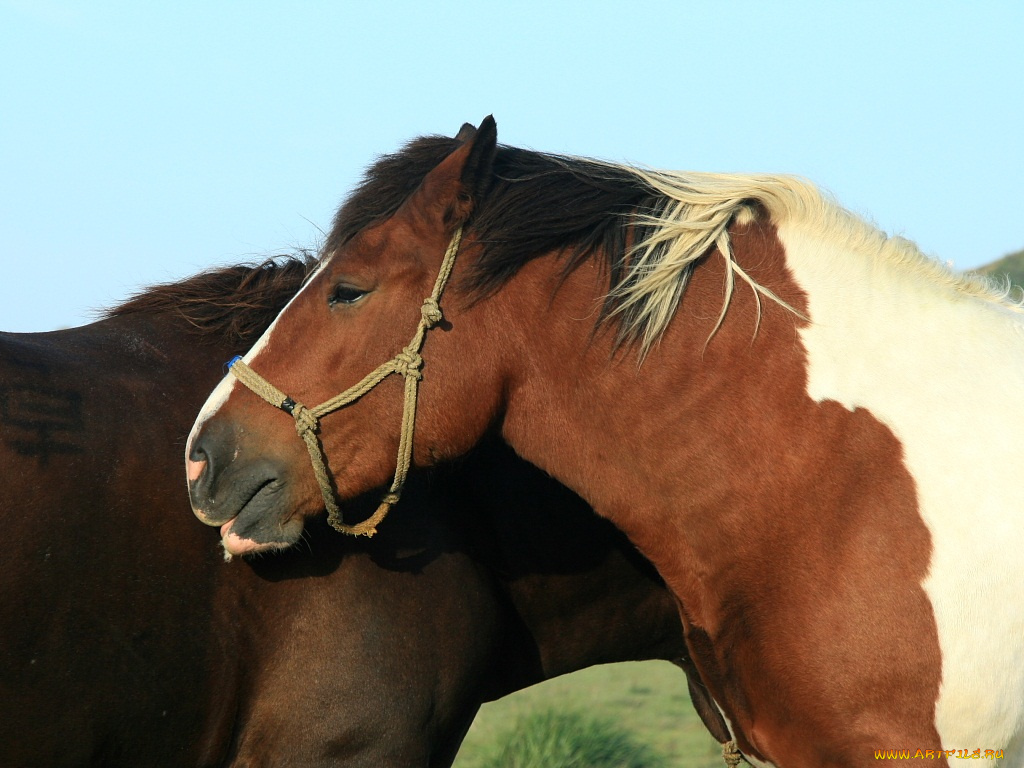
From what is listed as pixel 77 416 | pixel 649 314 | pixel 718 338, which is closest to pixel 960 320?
pixel 718 338

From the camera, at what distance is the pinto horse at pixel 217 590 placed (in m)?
2.41

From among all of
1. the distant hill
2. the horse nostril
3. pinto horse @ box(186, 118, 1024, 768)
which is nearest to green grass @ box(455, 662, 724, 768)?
pinto horse @ box(186, 118, 1024, 768)

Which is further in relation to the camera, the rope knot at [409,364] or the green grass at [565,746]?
the green grass at [565,746]

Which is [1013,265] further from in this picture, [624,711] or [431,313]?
[431,313]

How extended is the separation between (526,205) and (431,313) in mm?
387

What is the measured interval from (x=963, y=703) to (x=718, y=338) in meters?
1.02

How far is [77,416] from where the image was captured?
101 inches

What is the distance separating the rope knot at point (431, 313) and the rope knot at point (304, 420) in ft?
1.23

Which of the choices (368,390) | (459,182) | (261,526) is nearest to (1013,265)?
(459,182)

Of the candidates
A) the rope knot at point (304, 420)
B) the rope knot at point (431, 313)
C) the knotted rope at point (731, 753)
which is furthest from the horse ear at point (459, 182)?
the knotted rope at point (731, 753)

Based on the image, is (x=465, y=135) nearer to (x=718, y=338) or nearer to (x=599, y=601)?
(x=718, y=338)

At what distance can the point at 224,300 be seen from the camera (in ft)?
10.3

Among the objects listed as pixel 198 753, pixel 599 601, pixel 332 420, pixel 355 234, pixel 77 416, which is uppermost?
pixel 355 234

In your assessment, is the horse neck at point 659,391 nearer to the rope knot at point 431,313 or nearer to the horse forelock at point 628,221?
the horse forelock at point 628,221
